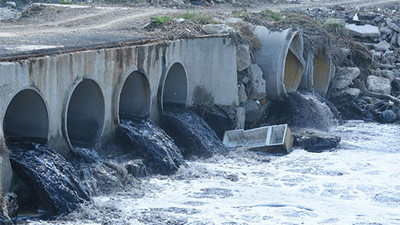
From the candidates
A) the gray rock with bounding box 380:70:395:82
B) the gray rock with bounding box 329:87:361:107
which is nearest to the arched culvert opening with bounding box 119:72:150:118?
the gray rock with bounding box 329:87:361:107

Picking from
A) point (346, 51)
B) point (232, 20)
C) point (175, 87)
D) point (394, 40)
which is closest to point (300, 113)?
point (232, 20)

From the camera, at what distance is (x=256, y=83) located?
742 inches

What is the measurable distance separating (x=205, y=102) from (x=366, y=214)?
6.30m

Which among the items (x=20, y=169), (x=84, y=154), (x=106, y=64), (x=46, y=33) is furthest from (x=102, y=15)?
(x=20, y=169)

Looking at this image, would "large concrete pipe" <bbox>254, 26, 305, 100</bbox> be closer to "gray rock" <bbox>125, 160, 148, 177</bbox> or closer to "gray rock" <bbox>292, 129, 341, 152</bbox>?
"gray rock" <bbox>292, 129, 341, 152</bbox>

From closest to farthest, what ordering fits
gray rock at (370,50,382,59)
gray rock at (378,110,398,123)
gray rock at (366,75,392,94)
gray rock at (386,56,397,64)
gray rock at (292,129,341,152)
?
gray rock at (292,129,341,152) < gray rock at (378,110,398,123) < gray rock at (366,75,392,94) < gray rock at (370,50,382,59) < gray rock at (386,56,397,64)

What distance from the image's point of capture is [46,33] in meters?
16.7

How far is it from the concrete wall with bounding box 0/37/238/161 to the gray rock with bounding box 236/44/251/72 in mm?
319

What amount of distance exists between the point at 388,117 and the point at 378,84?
1.79 metres

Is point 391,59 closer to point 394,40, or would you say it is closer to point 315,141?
point 394,40

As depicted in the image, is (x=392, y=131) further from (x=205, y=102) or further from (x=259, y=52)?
(x=205, y=102)

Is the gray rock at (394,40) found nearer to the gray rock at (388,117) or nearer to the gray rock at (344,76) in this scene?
the gray rock at (344,76)

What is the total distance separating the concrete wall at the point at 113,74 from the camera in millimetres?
11609

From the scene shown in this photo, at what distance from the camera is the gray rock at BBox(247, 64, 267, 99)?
18828 millimetres
